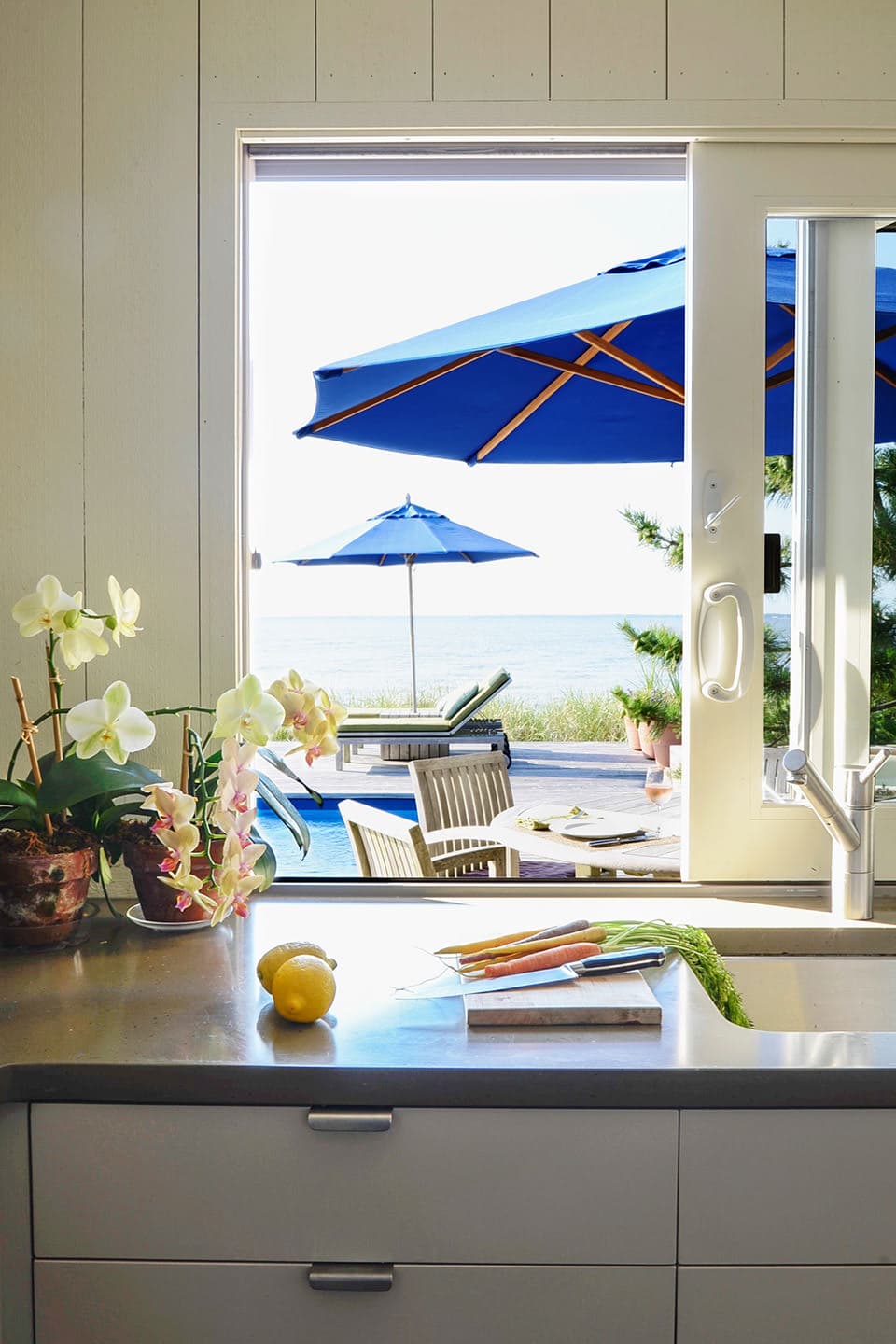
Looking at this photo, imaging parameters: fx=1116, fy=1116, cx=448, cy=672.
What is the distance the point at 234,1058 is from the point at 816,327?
1.43 meters

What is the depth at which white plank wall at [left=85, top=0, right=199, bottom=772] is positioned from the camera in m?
1.74

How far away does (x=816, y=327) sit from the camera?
181 centimetres

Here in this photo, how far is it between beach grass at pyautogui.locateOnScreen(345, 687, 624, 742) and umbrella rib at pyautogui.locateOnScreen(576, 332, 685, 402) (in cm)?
1355

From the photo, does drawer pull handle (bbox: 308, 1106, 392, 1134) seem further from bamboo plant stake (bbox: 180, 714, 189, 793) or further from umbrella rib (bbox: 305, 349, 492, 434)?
umbrella rib (bbox: 305, 349, 492, 434)

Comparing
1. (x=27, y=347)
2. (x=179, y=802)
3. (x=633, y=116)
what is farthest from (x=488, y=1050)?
(x=633, y=116)

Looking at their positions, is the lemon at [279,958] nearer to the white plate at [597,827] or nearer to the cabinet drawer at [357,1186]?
the cabinet drawer at [357,1186]

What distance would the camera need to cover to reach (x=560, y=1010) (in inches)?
46.6

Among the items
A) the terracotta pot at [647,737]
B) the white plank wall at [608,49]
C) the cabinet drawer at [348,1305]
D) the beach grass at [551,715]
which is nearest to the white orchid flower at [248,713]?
the cabinet drawer at [348,1305]

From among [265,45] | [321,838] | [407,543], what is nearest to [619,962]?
[265,45]

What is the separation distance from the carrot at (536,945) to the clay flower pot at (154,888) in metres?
0.41

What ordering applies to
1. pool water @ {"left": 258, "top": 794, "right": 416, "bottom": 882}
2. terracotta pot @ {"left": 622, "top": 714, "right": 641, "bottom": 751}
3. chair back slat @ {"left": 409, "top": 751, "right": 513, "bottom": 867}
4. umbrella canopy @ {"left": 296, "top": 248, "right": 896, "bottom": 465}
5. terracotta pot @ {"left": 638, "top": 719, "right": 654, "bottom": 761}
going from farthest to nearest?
terracotta pot @ {"left": 622, "top": 714, "right": 641, "bottom": 751}
terracotta pot @ {"left": 638, "top": 719, "right": 654, "bottom": 761}
pool water @ {"left": 258, "top": 794, "right": 416, "bottom": 882}
chair back slat @ {"left": 409, "top": 751, "right": 513, "bottom": 867}
umbrella canopy @ {"left": 296, "top": 248, "right": 896, "bottom": 465}

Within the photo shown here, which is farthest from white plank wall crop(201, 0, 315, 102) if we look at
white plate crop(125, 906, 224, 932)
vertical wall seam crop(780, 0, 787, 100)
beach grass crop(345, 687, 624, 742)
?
beach grass crop(345, 687, 624, 742)

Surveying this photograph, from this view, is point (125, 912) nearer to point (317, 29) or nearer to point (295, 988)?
point (295, 988)

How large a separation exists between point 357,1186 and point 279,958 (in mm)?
262
